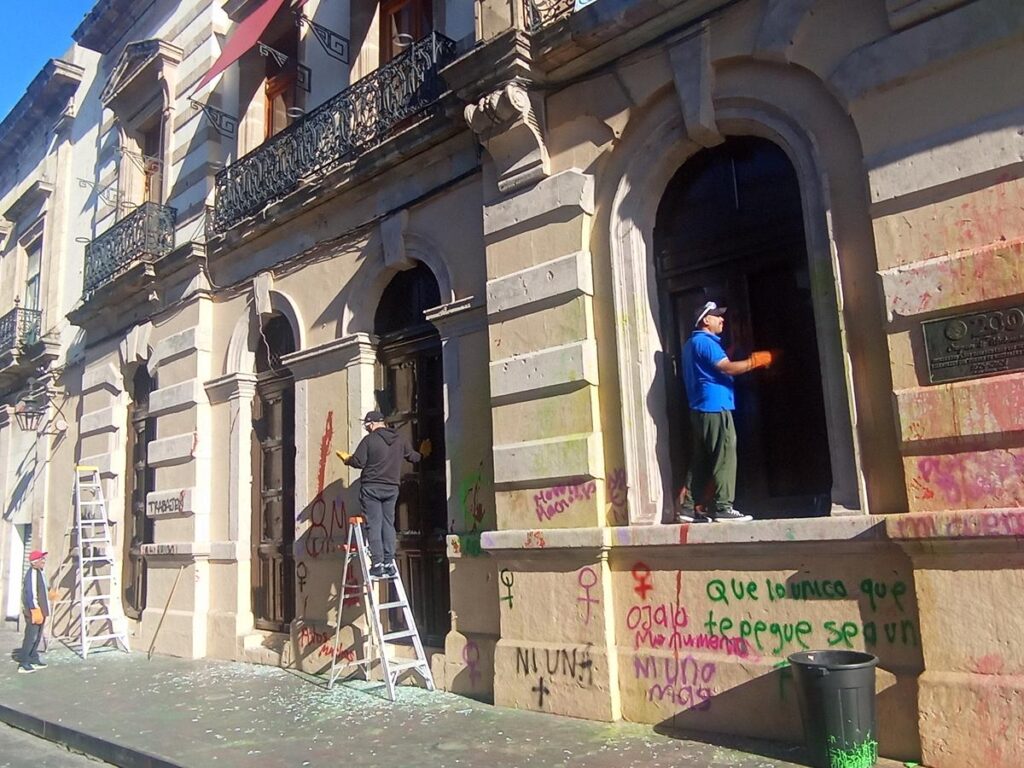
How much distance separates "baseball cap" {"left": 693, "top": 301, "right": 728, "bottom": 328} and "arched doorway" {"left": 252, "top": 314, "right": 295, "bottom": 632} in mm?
5540

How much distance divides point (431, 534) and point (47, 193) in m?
13.0

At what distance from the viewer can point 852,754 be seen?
4.75 metres

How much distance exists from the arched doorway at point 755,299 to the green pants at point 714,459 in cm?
25

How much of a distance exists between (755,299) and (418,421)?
147 inches

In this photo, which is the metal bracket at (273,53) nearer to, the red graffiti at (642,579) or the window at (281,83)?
the window at (281,83)

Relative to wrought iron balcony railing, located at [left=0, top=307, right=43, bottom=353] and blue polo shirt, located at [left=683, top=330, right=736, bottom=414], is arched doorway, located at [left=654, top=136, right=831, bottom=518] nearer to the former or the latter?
blue polo shirt, located at [left=683, top=330, right=736, bottom=414]

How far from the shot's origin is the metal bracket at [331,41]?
9938 mm

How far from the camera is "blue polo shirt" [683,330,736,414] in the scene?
20.3 ft

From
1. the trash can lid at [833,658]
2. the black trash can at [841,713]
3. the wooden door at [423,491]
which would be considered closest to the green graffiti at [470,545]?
the wooden door at [423,491]

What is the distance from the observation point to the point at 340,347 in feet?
30.1

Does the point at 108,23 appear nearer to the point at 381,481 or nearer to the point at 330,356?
the point at 330,356

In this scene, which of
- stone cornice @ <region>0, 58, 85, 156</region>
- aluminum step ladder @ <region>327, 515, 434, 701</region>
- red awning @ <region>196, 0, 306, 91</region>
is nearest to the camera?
aluminum step ladder @ <region>327, 515, 434, 701</region>

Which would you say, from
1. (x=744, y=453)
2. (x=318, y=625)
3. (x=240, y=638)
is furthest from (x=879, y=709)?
(x=240, y=638)

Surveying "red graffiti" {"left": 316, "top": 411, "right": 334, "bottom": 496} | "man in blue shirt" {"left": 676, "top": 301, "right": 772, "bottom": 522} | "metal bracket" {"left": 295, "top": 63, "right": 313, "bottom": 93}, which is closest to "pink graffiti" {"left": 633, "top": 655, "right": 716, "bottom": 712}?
"man in blue shirt" {"left": 676, "top": 301, "right": 772, "bottom": 522}
